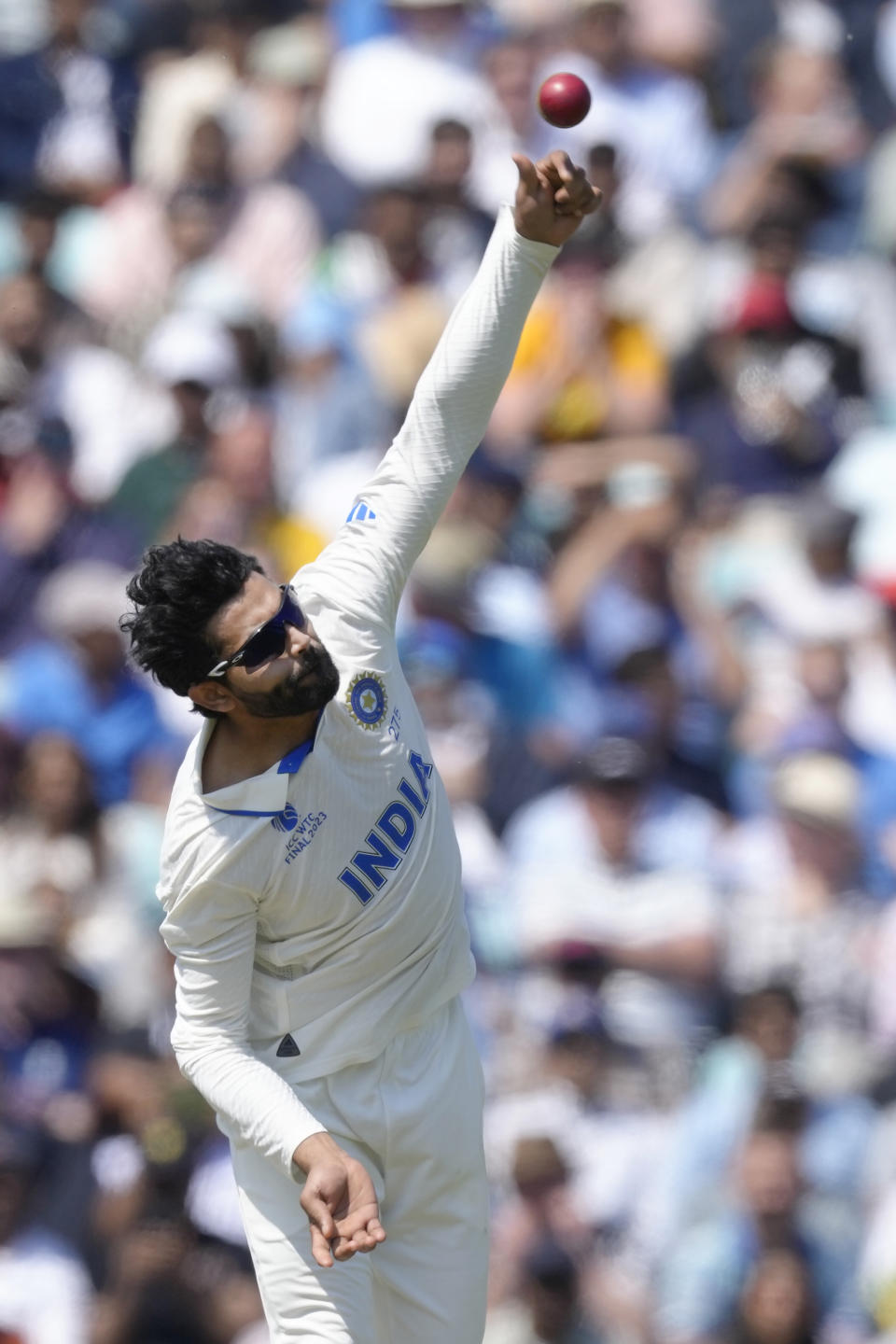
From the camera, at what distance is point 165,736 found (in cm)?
631

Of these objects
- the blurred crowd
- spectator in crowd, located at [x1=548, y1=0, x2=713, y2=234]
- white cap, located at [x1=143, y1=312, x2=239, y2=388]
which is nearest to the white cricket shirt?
the blurred crowd

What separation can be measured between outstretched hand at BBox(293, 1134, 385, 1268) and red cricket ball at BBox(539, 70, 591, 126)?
1643 mm

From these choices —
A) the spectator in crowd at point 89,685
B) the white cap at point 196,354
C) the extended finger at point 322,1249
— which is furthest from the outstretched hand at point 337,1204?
the white cap at point 196,354

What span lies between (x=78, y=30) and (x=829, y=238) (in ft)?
10.6

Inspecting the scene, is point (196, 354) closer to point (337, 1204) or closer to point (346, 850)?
point (346, 850)

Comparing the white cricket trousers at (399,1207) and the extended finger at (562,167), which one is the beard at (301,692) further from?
the extended finger at (562,167)

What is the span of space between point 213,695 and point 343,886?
37 centimetres

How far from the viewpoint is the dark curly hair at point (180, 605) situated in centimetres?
288

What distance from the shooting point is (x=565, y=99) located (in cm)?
318

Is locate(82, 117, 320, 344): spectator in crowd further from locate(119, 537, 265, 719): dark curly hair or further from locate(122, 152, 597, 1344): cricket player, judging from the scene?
locate(119, 537, 265, 719): dark curly hair

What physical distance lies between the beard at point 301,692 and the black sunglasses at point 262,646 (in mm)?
41

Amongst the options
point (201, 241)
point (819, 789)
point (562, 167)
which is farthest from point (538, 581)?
point (562, 167)

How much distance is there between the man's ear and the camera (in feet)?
9.59

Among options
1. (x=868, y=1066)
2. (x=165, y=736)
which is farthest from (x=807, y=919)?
(x=165, y=736)
